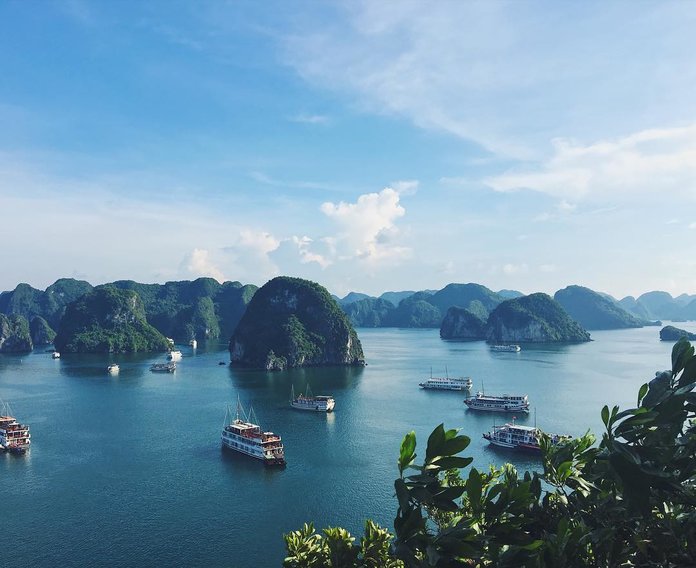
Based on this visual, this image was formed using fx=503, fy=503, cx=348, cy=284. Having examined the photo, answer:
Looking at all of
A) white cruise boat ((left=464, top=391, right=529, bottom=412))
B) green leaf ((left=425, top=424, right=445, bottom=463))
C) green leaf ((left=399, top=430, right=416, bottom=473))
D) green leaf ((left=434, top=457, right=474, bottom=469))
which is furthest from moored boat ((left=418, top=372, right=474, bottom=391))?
green leaf ((left=425, top=424, right=445, bottom=463))

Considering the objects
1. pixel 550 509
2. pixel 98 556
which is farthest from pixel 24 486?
pixel 550 509

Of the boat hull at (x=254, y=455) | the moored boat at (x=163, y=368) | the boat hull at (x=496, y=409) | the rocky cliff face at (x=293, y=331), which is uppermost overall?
the rocky cliff face at (x=293, y=331)

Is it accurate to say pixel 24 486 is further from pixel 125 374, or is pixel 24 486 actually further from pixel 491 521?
pixel 125 374

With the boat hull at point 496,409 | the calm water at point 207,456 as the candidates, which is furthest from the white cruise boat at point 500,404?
the calm water at point 207,456

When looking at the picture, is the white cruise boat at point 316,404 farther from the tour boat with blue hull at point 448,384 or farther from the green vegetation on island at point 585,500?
the green vegetation on island at point 585,500

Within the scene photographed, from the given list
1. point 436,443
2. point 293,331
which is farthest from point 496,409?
point 436,443

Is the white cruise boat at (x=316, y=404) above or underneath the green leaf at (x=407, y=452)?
underneath
